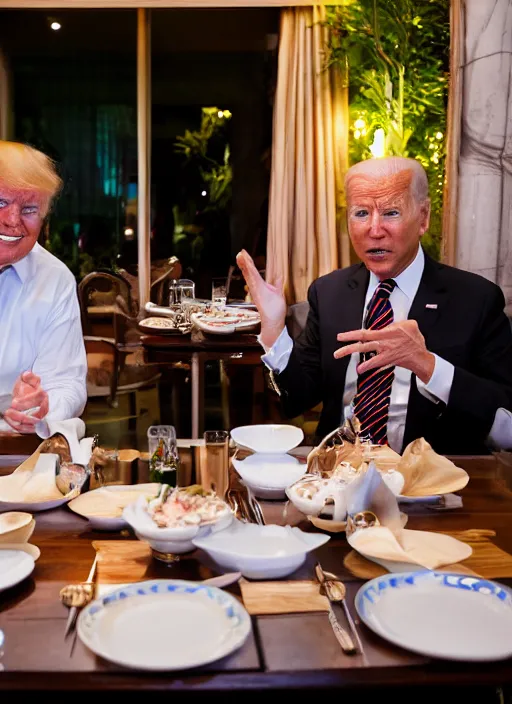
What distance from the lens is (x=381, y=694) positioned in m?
1.31

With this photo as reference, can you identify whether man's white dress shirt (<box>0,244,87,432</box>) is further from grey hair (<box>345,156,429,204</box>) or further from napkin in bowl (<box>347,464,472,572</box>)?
napkin in bowl (<box>347,464,472,572</box>)

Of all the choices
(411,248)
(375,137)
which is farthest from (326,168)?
(411,248)

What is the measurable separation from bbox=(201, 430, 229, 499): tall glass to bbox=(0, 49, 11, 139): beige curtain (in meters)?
5.34

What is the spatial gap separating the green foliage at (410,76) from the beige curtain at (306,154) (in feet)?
1.53

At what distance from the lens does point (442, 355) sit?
7.71ft

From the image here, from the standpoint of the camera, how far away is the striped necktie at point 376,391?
229 cm

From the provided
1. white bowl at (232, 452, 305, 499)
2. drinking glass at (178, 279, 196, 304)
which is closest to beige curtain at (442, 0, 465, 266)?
drinking glass at (178, 279, 196, 304)

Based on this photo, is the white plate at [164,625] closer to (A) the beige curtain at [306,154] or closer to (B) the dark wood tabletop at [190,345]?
(B) the dark wood tabletop at [190,345]

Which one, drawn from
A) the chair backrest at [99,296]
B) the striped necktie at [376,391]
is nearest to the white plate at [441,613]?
the striped necktie at [376,391]

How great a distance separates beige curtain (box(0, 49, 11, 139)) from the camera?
6270mm

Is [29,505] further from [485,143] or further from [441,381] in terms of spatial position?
[485,143]

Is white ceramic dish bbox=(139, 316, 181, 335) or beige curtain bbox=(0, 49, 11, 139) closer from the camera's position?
white ceramic dish bbox=(139, 316, 181, 335)

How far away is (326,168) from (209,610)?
5020mm

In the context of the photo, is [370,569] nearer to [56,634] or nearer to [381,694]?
[381,694]
